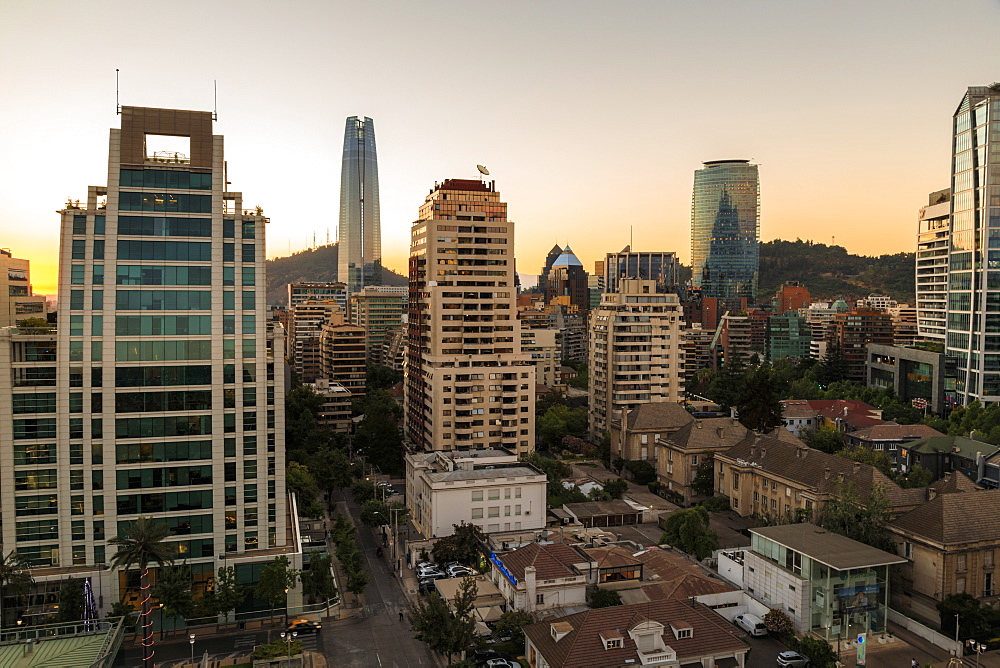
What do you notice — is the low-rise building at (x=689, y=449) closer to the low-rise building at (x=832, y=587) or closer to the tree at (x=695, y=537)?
the tree at (x=695, y=537)

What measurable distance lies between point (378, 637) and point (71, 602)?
21951 millimetres

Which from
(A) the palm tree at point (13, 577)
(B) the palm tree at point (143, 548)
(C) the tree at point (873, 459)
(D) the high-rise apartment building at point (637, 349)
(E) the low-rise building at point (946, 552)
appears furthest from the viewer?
(D) the high-rise apartment building at point (637, 349)

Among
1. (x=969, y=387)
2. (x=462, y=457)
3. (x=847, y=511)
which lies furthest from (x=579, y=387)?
(x=847, y=511)

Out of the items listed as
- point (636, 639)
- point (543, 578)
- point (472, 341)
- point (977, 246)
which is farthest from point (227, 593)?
point (977, 246)

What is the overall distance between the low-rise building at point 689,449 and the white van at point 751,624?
32473mm

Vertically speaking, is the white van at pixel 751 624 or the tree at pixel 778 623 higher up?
Answer: the tree at pixel 778 623

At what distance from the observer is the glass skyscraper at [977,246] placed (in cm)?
12081

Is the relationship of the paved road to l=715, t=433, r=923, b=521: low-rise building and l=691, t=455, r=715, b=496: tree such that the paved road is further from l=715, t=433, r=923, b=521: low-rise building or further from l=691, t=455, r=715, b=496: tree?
l=691, t=455, r=715, b=496: tree

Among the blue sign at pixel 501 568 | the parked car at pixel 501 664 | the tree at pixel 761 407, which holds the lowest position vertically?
the parked car at pixel 501 664

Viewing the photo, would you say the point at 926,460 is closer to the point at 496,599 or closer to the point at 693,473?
the point at 693,473

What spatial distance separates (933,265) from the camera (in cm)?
15238

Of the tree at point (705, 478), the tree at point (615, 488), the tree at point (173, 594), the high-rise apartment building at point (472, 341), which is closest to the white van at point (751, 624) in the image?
the tree at point (705, 478)

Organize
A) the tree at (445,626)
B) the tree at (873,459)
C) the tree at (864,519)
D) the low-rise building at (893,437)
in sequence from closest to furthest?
the tree at (445,626)
the tree at (864,519)
the tree at (873,459)
the low-rise building at (893,437)

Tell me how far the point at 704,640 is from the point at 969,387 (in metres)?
100
